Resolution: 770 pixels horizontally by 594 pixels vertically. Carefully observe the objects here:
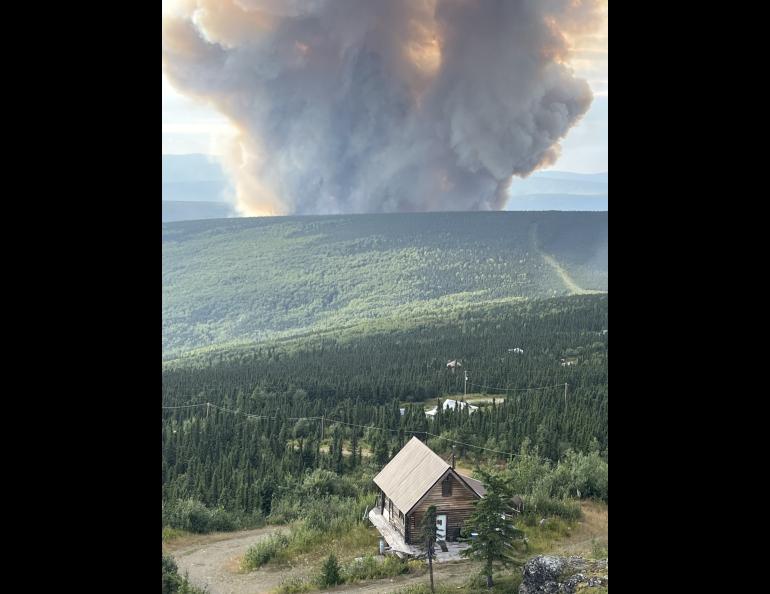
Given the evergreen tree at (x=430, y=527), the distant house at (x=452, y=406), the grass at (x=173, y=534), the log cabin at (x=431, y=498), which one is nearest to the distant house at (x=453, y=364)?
the distant house at (x=452, y=406)

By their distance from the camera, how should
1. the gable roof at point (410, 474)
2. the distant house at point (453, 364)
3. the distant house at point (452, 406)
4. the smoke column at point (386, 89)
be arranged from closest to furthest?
the gable roof at point (410, 474), the distant house at point (452, 406), the distant house at point (453, 364), the smoke column at point (386, 89)

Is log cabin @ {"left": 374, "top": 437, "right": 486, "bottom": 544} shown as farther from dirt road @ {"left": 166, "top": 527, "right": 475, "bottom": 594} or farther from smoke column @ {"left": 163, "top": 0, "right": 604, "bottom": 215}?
smoke column @ {"left": 163, "top": 0, "right": 604, "bottom": 215}

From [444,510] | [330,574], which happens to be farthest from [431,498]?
[330,574]

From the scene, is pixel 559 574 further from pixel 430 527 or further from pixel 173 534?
pixel 173 534

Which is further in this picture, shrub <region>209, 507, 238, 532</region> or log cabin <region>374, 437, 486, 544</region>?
shrub <region>209, 507, 238, 532</region>

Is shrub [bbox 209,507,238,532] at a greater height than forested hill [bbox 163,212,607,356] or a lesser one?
lesser

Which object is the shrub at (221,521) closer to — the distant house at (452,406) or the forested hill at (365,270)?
the distant house at (452,406)

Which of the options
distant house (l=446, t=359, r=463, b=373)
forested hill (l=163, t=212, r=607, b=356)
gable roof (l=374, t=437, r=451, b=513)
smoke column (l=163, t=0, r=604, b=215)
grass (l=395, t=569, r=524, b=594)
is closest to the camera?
grass (l=395, t=569, r=524, b=594)

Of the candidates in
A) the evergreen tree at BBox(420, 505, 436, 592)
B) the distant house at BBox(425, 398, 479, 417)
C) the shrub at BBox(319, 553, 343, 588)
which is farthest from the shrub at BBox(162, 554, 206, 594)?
the distant house at BBox(425, 398, 479, 417)
